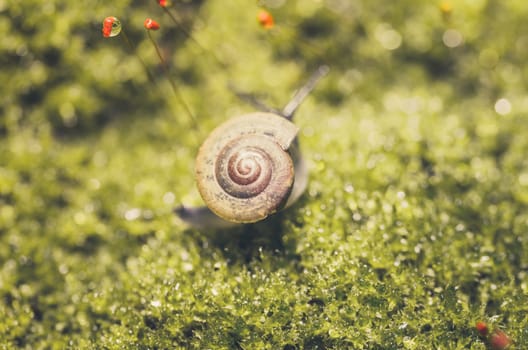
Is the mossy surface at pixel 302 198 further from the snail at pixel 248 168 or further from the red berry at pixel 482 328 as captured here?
the snail at pixel 248 168

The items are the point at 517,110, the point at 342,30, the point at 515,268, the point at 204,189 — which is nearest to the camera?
the point at 204,189

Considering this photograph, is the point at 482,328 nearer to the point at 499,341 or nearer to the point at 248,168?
the point at 499,341

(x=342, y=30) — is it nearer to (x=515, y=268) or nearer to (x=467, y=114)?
(x=467, y=114)

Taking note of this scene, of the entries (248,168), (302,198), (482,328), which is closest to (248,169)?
(248,168)

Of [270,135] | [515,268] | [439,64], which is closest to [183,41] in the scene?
[270,135]

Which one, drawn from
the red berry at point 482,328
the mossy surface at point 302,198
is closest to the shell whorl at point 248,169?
the mossy surface at point 302,198

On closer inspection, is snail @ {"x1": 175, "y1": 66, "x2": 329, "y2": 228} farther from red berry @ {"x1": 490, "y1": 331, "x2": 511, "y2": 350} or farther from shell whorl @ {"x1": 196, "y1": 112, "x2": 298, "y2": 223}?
red berry @ {"x1": 490, "y1": 331, "x2": 511, "y2": 350}

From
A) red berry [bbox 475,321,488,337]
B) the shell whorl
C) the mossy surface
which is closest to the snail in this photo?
the shell whorl

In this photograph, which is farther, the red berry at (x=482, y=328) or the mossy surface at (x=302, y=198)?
the mossy surface at (x=302, y=198)
